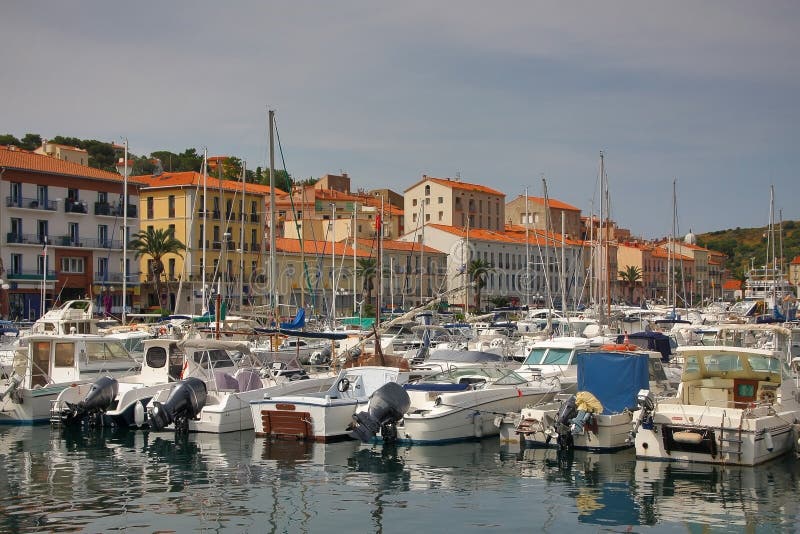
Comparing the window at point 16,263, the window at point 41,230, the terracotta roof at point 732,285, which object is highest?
the window at point 41,230

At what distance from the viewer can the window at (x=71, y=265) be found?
69.4 metres

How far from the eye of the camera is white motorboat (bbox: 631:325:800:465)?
19438mm

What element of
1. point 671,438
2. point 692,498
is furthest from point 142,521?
point 671,438

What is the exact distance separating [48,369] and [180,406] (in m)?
6.77

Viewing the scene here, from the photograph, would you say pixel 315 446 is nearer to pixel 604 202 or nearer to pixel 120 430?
pixel 120 430

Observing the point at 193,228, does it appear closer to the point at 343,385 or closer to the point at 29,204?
the point at 29,204

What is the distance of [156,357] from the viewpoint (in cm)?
2838

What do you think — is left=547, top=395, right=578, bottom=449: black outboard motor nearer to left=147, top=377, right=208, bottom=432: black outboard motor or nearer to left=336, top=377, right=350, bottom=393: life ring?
left=336, top=377, right=350, bottom=393: life ring

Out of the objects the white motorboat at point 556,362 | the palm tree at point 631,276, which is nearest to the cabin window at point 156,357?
the white motorboat at point 556,362

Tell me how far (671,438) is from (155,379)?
15.3 meters

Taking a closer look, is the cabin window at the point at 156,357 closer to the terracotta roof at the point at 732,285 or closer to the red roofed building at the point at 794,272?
the red roofed building at the point at 794,272

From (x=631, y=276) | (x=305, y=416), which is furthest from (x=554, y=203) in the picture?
(x=305, y=416)

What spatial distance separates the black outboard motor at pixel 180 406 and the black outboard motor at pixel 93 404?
2010mm

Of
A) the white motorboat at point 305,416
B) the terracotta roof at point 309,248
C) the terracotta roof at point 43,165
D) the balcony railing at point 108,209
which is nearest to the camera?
the white motorboat at point 305,416
